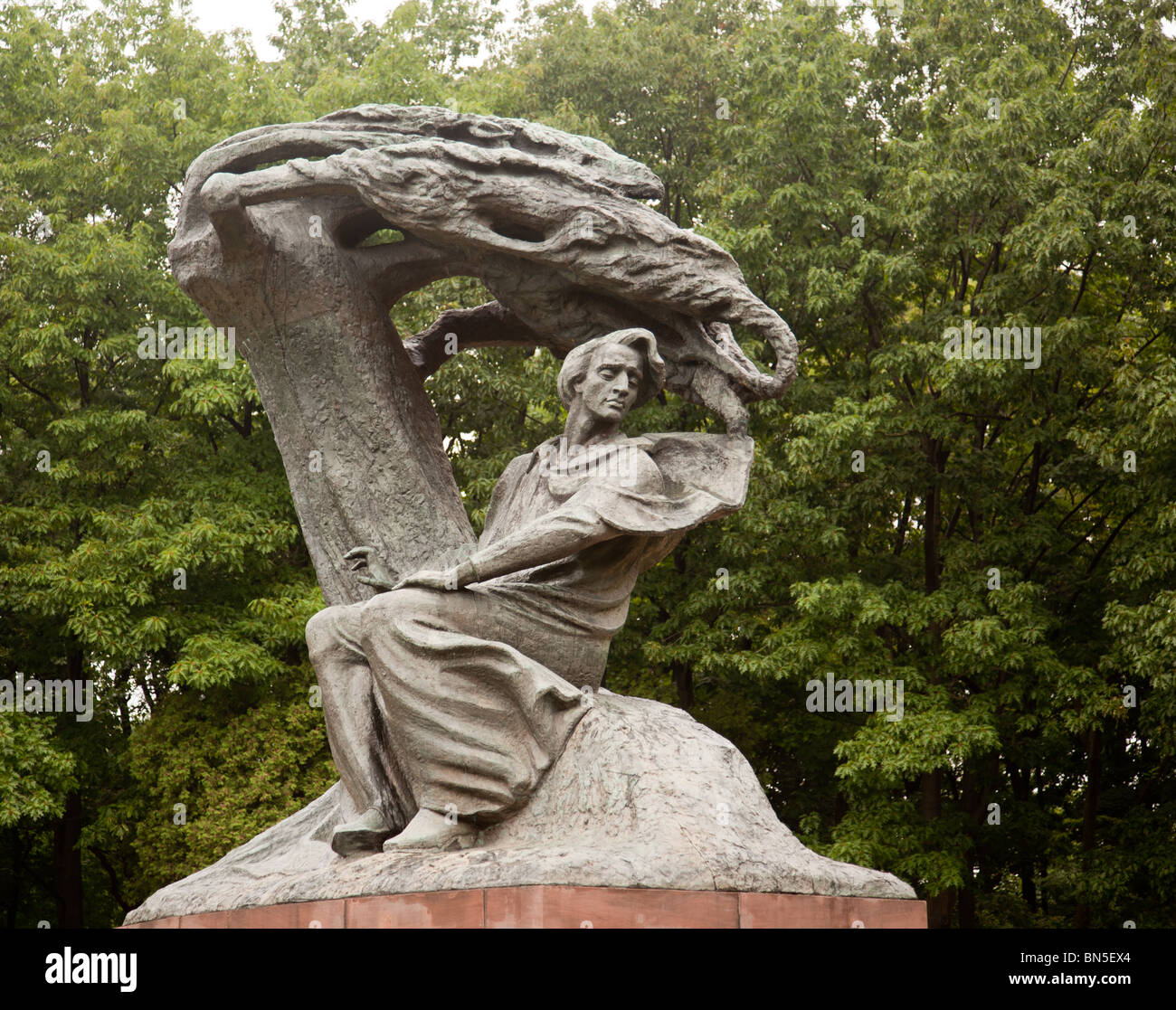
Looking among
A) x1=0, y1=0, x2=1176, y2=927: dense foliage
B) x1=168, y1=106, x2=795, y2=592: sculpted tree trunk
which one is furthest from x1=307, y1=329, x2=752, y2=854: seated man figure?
x1=0, y1=0, x2=1176, y2=927: dense foliage

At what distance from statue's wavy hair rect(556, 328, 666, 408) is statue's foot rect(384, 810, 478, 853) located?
182 cm

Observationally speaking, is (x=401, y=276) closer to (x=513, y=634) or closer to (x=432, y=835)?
(x=513, y=634)

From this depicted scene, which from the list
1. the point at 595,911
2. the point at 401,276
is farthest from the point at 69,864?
the point at 595,911

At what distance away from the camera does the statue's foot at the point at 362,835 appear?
5402mm

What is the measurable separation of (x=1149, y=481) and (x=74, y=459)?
1078 centimetres

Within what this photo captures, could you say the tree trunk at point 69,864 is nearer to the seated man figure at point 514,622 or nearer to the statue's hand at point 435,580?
the seated man figure at point 514,622

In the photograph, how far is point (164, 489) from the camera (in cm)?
1550

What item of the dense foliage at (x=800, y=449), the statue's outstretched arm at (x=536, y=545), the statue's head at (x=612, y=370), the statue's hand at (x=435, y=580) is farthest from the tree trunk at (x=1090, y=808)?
the statue's hand at (x=435, y=580)

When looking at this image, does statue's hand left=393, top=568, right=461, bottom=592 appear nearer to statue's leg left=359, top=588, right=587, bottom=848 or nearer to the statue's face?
statue's leg left=359, top=588, right=587, bottom=848

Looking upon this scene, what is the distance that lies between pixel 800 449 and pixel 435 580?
831 cm

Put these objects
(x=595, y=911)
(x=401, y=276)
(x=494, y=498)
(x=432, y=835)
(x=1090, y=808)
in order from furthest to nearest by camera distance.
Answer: (x=1090, y=808) < (x=401, y=276) < (x=494, y=498) < (x=432, y=835) < (x=595, y=911)

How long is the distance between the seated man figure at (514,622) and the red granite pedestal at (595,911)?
0.36 m

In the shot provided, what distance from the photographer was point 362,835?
213 inches

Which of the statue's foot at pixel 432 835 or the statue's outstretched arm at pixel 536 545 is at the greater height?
the statue's outstretched arm at pixel 536 545
